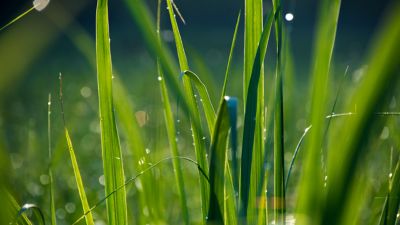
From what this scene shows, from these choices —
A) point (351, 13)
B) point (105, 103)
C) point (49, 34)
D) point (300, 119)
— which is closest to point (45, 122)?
point (300, 119)

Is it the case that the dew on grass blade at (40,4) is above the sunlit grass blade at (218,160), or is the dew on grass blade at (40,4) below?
above

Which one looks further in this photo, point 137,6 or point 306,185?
point 137,6

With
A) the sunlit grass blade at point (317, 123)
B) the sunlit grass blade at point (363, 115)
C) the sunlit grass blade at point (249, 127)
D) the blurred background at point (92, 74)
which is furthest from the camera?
the blurred background at point (92, 74)

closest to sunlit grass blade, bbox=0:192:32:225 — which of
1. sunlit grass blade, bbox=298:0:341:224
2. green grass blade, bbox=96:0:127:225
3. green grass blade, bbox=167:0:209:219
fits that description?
green grass blade, bbox=96:0:127:225

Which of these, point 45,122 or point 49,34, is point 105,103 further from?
point 49,34

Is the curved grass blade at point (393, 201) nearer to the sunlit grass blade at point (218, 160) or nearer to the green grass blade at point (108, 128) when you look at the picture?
the sunlit grass blade at point (218, 160)

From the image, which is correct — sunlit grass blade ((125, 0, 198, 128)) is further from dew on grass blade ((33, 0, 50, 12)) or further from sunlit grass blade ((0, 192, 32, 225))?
sunlit grass blade ((0, 192, 32, 225))

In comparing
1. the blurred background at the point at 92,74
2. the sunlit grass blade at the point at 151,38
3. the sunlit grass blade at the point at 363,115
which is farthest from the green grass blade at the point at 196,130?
the sunlit grass blade at the point at 363,115
